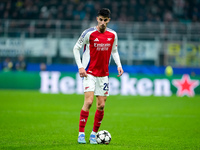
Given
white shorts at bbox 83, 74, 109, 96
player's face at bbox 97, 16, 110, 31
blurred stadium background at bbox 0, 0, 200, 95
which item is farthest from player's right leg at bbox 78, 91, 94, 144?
blurred stadium background at bbox 0, 0, 200, 95

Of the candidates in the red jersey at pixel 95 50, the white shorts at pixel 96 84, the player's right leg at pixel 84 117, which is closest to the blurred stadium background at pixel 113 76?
the player's right leg at pixel 84 117

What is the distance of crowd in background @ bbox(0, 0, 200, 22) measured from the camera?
27875 millimetres

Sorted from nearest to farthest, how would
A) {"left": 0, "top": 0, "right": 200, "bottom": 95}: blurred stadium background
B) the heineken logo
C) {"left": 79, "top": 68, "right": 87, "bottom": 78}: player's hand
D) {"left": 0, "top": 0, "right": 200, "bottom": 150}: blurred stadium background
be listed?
{"left": 79, "top": 68, "right": 87, "bottom": 78}: player's hand, {"left": 0, "top": 0, "right": 200, "bottom": 150}: blurred stadium background, the heineken logo, {"left": 0, "top": 0, "right": 200, "bottom": 95}: blurred stadium background

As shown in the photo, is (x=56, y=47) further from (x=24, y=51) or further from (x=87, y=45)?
(x=87, y=45)

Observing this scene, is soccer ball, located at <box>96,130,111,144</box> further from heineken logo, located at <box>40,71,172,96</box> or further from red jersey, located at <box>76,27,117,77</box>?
heineken logo, located at <box>40,71,172,96</box>

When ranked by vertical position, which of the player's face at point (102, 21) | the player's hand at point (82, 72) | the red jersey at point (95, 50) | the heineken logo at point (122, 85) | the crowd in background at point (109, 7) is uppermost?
the crowd in background at point (109, 7)

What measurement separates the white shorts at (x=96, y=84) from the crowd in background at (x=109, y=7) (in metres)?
20.7

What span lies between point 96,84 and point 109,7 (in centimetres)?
2201

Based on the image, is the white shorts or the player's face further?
the white shorts

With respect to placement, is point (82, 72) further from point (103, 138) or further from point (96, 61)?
point (103, 138)

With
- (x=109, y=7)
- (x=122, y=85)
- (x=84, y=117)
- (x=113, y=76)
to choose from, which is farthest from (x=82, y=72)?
(x=109, y=7)

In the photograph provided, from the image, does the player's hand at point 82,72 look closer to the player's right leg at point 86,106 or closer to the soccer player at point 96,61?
the soccer player at point 96,61

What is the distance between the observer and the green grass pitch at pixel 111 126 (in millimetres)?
6871

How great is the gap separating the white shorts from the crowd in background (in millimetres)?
20749
